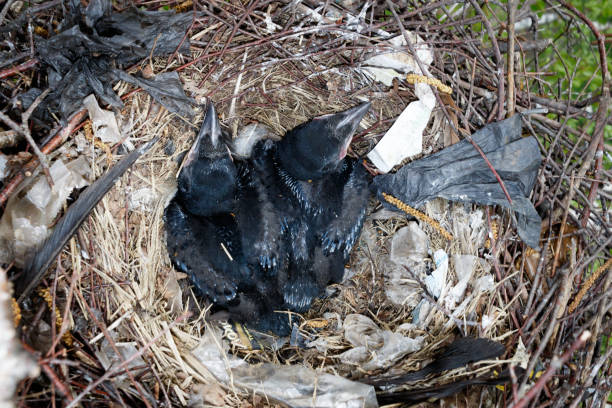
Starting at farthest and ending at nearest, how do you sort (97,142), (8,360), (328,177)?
(328,177) → (97,142) → (8,360)

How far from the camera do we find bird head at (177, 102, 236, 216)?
6.70 ft

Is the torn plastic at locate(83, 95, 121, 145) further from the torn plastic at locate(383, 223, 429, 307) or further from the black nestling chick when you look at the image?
the torn plastic at locate(383, 223, 429, 307)

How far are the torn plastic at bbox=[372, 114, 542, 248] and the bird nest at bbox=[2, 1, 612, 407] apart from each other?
0.23 ft

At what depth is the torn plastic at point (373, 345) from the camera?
1942 millimetres

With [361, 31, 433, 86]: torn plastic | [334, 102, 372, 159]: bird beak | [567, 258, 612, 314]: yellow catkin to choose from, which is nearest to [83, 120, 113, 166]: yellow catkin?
[334, 102, 372, 159]: bird beak

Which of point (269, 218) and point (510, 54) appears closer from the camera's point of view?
point (510, 54)

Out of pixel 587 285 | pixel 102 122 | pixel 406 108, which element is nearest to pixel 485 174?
pixel 406 108

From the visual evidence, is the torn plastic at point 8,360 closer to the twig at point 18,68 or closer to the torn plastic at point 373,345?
the twig at point 18,68

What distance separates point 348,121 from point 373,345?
0.98 m

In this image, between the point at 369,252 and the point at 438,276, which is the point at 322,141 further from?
the point at 438,276

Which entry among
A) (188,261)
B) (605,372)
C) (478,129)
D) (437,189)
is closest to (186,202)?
(188,261)

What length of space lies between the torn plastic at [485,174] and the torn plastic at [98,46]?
3.82ft

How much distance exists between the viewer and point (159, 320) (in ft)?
5.98

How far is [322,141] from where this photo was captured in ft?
6.77
